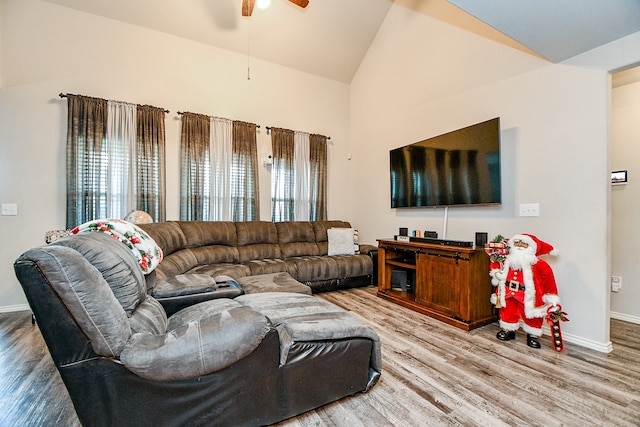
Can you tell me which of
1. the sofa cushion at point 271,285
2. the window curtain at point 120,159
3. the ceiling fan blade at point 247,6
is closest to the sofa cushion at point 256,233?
the sofa cushion at point 271,285

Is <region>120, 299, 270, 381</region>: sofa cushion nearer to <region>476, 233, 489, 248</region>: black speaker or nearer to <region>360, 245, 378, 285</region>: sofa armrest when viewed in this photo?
<region>476, 233, 489, 248</region>: black speaker

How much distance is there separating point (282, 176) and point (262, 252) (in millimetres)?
1329

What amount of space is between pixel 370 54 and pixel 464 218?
325cm

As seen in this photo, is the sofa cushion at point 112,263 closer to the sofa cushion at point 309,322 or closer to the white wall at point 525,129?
the sofa cushion at point 309,322

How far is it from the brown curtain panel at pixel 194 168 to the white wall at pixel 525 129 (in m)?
2.77

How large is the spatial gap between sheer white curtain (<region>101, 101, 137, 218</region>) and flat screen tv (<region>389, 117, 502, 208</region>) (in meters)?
3.52

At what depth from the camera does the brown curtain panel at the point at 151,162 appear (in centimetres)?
360

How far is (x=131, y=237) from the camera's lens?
1774 millimetres

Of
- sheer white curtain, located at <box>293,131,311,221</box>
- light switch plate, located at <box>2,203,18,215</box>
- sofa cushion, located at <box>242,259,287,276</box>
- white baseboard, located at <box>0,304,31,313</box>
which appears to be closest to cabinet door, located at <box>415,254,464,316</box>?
sofa cushion, located at <box>242,259,287,276</box>

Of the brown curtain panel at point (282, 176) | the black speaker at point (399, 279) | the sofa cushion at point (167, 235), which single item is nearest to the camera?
the sofa cushion at point (167, 235)

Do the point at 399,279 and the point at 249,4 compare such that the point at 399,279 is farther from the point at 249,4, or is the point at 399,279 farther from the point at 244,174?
the point at 249,4

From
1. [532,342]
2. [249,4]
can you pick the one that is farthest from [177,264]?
[532,342]

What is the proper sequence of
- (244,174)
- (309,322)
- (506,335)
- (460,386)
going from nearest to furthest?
(309,322) → (460,386) → (506,335) → (244,174)

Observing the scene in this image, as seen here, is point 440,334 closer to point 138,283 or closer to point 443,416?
point 443,416
